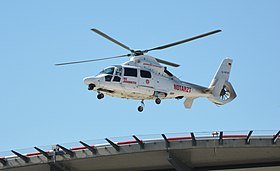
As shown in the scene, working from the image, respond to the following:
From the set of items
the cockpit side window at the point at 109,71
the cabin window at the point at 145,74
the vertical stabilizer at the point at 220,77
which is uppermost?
the vertical stabilizer at the point at 220,77

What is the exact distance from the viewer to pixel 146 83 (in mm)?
47969

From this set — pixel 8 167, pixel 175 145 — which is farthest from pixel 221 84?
pixel 8 167

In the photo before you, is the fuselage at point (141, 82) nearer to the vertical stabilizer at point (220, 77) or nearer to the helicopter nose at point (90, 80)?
the helicopter nose at point (90, 80)

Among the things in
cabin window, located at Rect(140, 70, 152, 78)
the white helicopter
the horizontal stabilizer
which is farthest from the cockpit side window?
the horizontal stabilizer

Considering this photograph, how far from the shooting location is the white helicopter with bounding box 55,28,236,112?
151 ft

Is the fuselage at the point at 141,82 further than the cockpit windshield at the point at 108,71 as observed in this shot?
No

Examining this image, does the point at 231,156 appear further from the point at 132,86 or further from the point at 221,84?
the point at 221,84

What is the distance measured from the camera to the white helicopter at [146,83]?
46.1 meters

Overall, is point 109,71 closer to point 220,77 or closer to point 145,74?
point 145,74

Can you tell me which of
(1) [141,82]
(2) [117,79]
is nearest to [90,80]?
(2) [117,79]

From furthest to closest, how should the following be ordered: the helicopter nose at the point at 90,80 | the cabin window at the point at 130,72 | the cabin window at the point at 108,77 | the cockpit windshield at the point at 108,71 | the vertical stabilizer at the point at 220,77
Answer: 1. the vertical stabilizer at the point at 220,77
2. the cabin window at the point at 130,72
3. the cockpit windshield at the point at 108,71
4. the cabin window at the point at 108,77
5. the helicopter nose at the point at 90,80

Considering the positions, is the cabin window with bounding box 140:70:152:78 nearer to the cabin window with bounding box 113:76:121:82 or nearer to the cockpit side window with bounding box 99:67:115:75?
the cabin window with bounding box 113:76:121:82

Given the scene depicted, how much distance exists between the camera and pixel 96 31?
1884 inches

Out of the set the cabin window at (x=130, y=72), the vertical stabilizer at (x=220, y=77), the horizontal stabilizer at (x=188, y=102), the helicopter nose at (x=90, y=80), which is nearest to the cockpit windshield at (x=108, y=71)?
the cabin window at (x=130, y=72)
